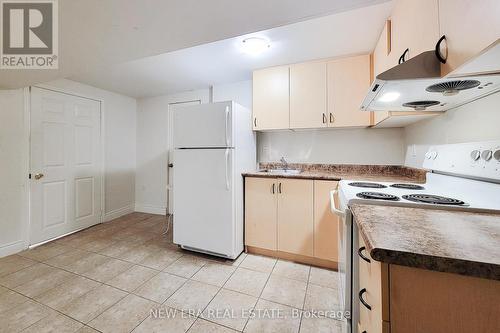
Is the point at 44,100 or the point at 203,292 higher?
the point at 44,100

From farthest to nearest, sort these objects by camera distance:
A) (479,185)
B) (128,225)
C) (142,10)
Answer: (128,225)
(142,10)
(479,185)

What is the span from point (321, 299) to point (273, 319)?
1.43ft

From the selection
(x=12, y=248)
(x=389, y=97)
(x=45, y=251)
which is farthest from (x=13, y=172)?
(x=389, y=97)

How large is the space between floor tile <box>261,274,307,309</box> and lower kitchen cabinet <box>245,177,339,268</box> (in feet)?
1.18

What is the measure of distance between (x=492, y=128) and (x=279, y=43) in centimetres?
165

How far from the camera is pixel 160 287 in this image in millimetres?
1727

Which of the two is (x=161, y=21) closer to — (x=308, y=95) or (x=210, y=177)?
(x=210, y=177)

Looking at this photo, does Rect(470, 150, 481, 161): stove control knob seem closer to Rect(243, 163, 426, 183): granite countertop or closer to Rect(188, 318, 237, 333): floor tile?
Rect(243, 163, 426, 183): granite countertop

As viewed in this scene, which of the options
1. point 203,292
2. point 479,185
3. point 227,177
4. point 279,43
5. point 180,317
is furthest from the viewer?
point 227,177

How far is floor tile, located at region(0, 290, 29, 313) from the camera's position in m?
1.49

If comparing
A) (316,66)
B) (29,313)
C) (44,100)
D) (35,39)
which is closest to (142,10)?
(35,39)

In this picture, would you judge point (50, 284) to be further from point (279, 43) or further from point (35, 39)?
point (279, 43)

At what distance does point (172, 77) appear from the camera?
9.33 feet

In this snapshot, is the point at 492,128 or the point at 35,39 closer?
the point at 492,128
